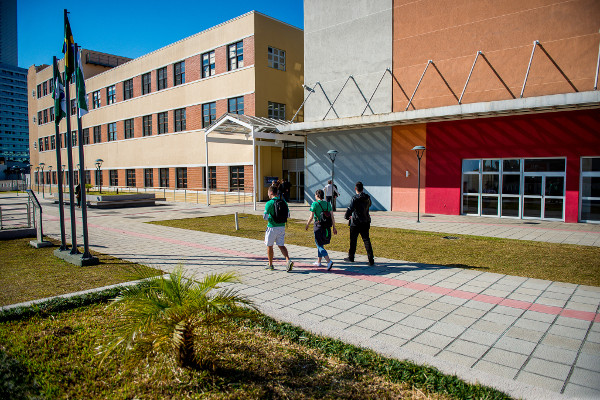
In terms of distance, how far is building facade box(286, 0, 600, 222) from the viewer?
50.8 ft

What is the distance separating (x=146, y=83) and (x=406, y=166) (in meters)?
27.8

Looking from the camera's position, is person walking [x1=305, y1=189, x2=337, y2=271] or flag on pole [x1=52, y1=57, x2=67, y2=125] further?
flag on pole [x1=52, y1=57, x2=67, y2=125]

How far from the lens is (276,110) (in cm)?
2945

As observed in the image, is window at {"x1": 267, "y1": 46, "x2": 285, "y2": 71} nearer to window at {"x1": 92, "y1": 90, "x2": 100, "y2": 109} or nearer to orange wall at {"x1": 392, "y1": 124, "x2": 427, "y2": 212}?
orange wall at {"x1": 392, "y1": 124, "x2": 427, "y2": 212}

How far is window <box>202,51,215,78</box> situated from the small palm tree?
2930cm

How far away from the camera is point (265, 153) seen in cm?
2858

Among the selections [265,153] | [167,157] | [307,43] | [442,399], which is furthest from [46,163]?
[442,399]

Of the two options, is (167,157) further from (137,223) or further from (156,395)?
(156,395)

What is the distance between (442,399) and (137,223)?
1558 centimetres

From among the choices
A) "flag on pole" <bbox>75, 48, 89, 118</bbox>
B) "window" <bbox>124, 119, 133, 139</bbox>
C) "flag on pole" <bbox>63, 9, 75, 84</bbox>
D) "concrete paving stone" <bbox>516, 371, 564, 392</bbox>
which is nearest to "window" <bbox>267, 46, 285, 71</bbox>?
"window" <bbox>124, 119, 133, 139</bbox>

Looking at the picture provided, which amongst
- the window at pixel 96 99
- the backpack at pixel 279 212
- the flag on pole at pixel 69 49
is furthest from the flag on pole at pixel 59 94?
the window at pixel 96 99

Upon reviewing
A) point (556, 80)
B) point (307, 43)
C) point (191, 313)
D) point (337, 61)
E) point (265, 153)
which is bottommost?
point (191, 313)

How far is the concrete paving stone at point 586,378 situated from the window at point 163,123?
3533 cm

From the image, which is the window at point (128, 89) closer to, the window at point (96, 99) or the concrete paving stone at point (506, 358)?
the window at point (96, 99)
